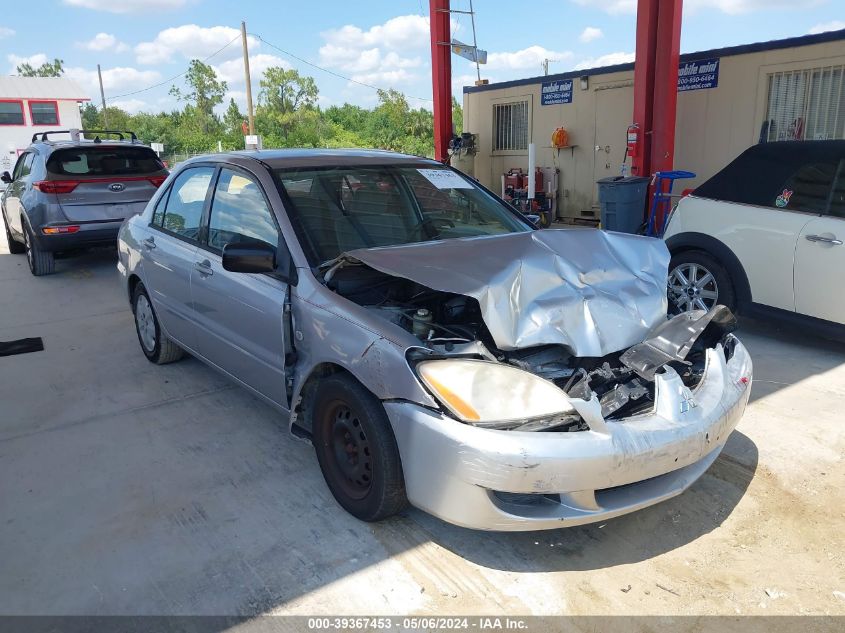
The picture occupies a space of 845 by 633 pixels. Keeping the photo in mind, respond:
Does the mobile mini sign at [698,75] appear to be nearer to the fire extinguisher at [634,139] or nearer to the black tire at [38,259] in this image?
the fire extinguisher at [634,139]

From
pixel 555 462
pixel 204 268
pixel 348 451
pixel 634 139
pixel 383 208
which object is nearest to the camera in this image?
pixel 555 462

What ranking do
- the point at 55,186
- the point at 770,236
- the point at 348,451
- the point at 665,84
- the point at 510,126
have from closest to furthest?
1. the point at 348,451
2. the point at 770,236
3. the point at 55,186
4. the point at 665,84
5. the point at 510,126

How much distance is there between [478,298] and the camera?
2.79 meters

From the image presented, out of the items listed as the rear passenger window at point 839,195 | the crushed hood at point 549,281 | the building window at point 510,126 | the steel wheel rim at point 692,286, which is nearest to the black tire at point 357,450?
the crushed hood at point 549,281

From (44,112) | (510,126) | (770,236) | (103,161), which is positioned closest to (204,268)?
(770,236)

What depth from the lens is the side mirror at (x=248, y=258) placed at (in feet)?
10.1

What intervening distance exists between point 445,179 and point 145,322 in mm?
2682

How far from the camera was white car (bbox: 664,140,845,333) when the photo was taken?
4836 millimetres

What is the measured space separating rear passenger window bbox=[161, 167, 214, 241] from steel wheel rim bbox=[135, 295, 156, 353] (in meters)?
0.74

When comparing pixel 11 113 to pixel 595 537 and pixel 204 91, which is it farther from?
pixel 595 537

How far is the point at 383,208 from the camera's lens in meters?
3.70

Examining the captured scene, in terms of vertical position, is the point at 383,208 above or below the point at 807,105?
below

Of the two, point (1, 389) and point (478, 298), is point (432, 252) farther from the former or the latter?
point (1, 389)

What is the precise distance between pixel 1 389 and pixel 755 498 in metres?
4.94
